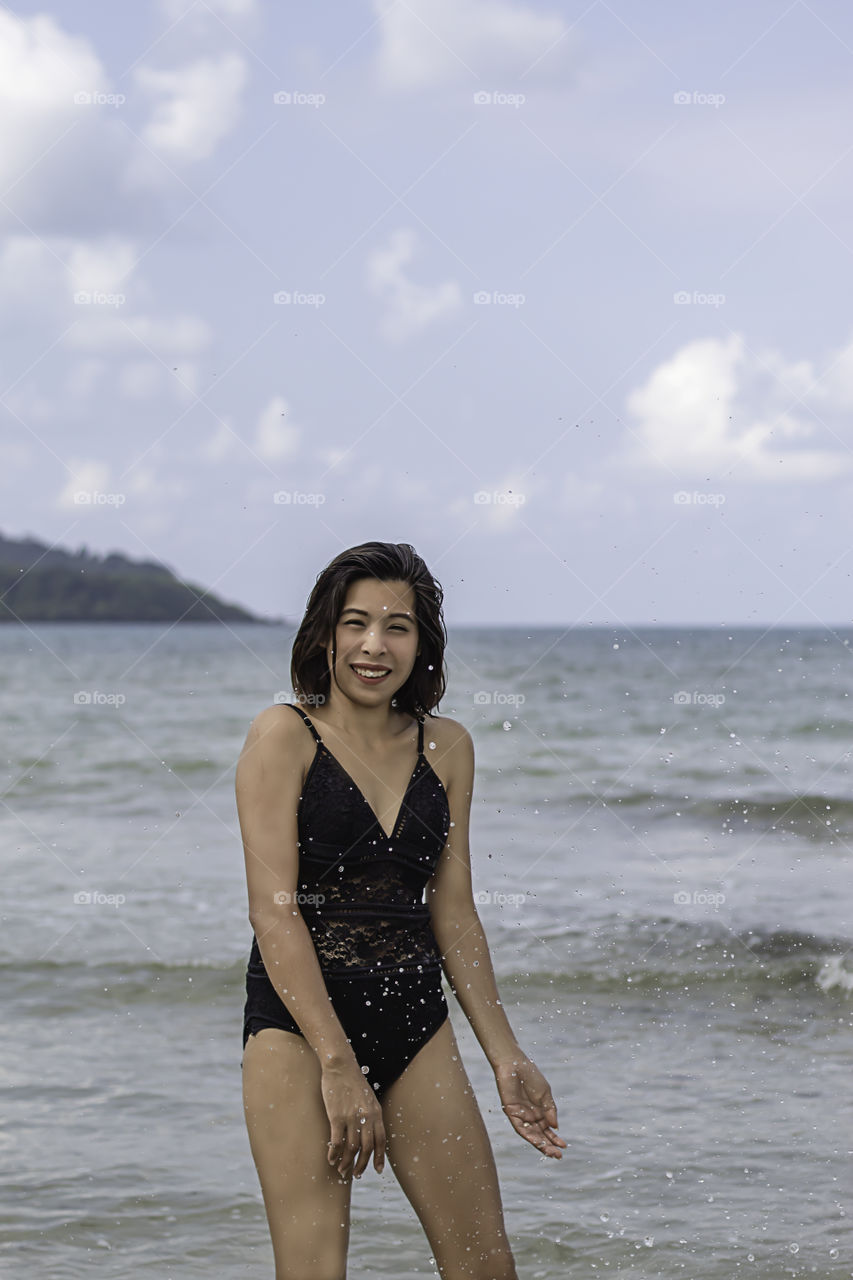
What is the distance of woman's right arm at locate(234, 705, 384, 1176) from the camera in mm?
2732

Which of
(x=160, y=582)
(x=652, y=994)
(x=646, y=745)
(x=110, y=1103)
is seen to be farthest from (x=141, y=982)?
(x=160, y=582)

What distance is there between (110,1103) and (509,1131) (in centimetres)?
170

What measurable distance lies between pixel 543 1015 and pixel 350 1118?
5.13 m

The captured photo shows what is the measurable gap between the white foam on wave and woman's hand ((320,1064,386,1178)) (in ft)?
20.1

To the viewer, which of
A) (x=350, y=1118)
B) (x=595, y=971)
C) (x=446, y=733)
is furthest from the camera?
(x=595, y=971)

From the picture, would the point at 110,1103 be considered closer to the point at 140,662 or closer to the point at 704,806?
the point at 704,806

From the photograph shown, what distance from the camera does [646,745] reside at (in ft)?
69.7

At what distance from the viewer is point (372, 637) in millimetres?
2988

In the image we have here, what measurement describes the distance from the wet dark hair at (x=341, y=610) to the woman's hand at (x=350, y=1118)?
805 mm
